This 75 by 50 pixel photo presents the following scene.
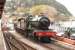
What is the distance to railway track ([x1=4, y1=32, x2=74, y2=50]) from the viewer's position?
6.96ft

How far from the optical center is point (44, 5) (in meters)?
2.21

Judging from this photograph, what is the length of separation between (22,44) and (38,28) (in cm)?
37

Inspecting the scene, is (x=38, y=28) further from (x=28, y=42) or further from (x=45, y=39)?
(x=28, y=42)

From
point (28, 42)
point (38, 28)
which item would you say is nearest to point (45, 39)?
point (38, 28)

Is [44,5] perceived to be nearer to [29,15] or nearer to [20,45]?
[29,15]

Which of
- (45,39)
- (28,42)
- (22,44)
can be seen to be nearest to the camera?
(45,39)

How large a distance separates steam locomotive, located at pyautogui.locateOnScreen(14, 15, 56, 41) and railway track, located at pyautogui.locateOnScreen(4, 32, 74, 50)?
63 mm

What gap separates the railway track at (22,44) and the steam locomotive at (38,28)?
63 millimetres

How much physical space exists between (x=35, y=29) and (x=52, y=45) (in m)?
0.31

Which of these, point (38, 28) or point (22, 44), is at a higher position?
point (38, 28)

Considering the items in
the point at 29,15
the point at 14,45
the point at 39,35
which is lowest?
the point at 14,45

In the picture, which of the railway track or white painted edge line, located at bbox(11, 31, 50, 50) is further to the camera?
white painted edge line, located at bbox(11, 31, 50, 50)

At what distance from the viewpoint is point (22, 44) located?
2574 mm

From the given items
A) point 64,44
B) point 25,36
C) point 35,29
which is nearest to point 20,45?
point 25,36
